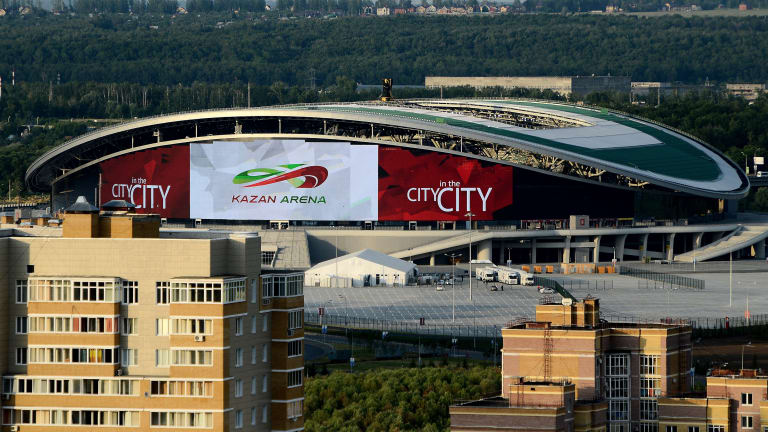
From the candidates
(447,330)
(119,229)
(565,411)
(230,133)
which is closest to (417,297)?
(447,330)

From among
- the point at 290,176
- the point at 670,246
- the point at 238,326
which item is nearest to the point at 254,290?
the point at 238,326

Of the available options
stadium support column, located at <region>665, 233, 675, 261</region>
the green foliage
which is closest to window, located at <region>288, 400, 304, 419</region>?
the green foliage

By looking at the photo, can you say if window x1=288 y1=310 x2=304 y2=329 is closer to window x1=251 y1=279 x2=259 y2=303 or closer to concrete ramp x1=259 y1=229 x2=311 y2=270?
window x1=251 y1=279 x2=259 y2=303

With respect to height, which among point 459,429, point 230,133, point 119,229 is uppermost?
point 230,133

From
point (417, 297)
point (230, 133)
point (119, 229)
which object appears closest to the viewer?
point (119, 229)

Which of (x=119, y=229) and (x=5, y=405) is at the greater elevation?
(x=119, y=229)

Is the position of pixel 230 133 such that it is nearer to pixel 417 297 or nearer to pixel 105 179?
pixel 105 179

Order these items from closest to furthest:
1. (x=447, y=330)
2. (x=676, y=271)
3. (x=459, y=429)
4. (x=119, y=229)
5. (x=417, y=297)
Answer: (x=119, y=229) < (x=459, y=429) < (x=447, y=330) < (x=417, y=297) < (x=676, y=271)
